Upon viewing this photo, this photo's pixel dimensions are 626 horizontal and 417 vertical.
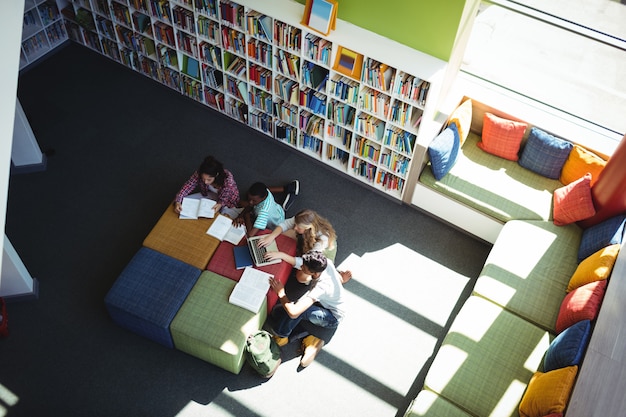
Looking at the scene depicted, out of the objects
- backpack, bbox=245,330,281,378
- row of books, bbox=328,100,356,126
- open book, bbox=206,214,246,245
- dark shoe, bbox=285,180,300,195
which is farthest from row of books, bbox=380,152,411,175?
backpack, bbox=245,330,281,378

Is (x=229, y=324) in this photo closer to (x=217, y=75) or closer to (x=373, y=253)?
(x=373, y=253)

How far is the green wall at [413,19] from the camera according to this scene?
461cm

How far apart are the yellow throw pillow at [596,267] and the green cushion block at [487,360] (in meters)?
0.53

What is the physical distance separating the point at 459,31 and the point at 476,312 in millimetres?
2401

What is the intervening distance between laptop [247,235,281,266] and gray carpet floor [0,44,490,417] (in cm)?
82

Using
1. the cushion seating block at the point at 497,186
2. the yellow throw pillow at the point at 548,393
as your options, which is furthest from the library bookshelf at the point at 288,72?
the yellow throw pillow at the point at 548,393

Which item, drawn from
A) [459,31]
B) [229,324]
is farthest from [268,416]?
[459,31]

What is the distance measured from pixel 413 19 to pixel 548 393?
318cm

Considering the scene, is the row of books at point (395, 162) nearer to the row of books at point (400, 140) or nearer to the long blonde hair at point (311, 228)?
the row of books at point (400, 140)

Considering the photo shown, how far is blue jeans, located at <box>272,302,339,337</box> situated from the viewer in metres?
4.81

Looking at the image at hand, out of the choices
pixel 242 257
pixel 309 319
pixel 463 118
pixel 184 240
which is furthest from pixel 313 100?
pixel 309 319

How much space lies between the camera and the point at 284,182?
6.12 metres

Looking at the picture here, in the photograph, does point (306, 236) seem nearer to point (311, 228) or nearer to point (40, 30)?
point (311, 228)

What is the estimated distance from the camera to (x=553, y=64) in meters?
5.74
